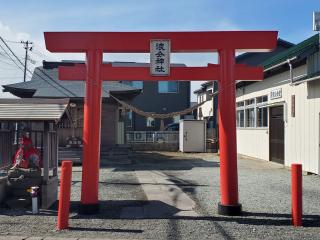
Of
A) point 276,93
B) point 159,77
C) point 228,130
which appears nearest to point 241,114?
point 276,93

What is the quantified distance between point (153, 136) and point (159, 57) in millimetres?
21064

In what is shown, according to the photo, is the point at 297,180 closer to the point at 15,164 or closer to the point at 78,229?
the point at 78,229

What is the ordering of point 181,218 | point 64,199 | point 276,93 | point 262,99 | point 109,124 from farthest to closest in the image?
point 109,124
point 262,99
point 276,93
point 181,218
point 64,199

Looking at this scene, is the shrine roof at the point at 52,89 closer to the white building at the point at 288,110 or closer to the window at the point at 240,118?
the white building at the point at 288,110

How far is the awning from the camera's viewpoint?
369 inches

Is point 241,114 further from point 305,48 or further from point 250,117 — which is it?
point 305,48

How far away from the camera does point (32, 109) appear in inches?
382

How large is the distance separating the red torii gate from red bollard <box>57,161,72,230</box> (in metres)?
1.18

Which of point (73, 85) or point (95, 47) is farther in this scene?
point (73, 85)

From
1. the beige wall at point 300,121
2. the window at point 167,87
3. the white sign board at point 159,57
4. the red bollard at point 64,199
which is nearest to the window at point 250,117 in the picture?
the beige wall at point 300,121

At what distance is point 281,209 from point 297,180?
1677 mm

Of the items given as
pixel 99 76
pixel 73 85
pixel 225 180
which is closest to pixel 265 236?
pixel 225 180

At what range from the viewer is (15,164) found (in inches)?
391

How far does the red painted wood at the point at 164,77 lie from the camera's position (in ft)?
30.4
